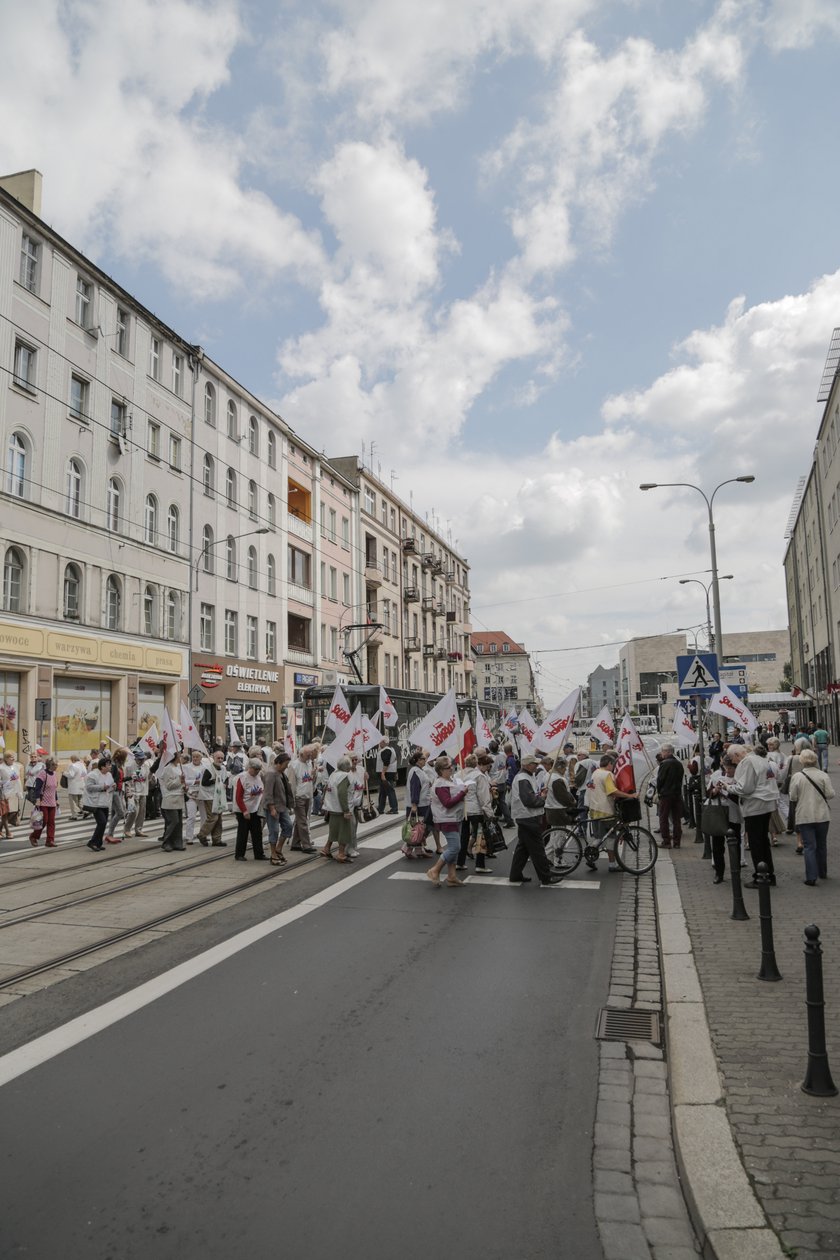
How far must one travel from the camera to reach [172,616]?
32562mm

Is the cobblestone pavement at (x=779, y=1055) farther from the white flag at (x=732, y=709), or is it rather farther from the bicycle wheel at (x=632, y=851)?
the white flag at (x=732, y=709)

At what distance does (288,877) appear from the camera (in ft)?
38.7

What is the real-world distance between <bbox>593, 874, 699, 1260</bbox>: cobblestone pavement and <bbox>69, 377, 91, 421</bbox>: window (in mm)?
25984

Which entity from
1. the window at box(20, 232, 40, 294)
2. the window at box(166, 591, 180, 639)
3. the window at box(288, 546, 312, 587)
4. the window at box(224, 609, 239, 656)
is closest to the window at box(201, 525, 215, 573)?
the window at box(224, 609, 239, 656)

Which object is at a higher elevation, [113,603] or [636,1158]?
[113,603]

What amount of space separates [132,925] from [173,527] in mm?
25882

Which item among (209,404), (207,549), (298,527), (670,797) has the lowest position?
(670,797)

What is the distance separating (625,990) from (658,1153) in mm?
2607

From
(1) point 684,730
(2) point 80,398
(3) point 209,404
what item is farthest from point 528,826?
(3) point 209,404

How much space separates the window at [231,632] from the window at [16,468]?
40.2 feet

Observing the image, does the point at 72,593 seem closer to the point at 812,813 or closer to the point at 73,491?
the point at 73,491

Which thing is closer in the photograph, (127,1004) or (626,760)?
(127,1004)

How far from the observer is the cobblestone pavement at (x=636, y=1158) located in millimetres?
3498

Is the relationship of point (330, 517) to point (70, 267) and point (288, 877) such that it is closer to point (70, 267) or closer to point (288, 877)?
point (70, 267)
